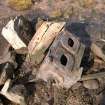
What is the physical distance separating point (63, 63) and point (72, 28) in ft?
8.81

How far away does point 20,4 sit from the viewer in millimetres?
13211

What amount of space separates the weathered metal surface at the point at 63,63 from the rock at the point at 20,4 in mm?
3745

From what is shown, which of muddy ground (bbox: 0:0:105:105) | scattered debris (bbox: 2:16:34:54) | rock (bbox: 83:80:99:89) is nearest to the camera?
muddy ground (bbox: 0:0:105:105)

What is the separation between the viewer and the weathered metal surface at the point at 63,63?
9.28 meters

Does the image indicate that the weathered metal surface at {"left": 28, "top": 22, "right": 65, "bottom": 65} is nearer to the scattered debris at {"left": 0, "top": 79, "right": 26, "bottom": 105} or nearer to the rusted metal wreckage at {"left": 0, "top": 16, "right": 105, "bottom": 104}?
the rusted metal wreckage at {"left": 0, "top": 16, "right": 105, "bottom": 104}

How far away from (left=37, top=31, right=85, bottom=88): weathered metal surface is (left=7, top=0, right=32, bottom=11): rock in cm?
375

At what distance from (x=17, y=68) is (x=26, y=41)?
3.07 ft

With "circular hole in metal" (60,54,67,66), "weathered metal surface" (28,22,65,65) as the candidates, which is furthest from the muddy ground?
"circular hole in metal" (60,54,67,66)

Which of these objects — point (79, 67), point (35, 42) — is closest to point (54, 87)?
point (79, 67)

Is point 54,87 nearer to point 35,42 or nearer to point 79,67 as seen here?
point 79,67

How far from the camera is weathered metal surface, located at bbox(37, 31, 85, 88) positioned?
30.5ft

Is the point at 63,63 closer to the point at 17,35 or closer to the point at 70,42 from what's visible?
the point at 70,42

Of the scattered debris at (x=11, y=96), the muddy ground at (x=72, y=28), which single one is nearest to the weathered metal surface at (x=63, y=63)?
the muddy ground at (x=72, y=28)

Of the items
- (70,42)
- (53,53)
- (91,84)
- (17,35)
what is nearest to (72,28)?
(70,42)
